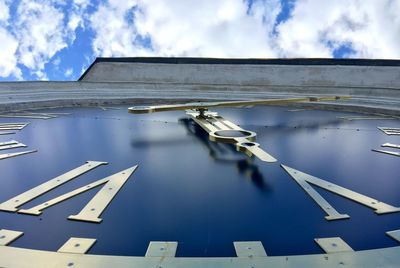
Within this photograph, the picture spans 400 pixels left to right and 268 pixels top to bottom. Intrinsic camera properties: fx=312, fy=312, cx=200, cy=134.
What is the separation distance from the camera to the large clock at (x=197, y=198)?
168 centimetres

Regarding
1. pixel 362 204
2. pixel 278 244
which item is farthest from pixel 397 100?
pixel 278 244

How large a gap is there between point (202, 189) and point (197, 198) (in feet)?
0.61

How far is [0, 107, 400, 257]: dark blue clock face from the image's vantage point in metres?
1.85

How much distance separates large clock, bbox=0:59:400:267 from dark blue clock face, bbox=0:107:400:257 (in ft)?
0.04

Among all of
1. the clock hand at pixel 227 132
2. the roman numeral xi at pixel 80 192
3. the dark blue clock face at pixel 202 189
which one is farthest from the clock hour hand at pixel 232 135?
the roman numeral xi at pixel 80 192

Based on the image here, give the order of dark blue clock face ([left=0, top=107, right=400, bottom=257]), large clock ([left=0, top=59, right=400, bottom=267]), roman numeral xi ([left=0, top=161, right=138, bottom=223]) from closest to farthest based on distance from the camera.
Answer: large clock ([left=0, top=59, right=400, bottom=267]), dark blue clock face ([left=0, top=107, right=400, bottom=257]), roman numeral xi ([left=0, top=161, right=138, bottom=223])

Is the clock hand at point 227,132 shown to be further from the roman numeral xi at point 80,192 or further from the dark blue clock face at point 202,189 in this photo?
the roman numeral xi at point 80,192

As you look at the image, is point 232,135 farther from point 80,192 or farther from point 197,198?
point 80,192

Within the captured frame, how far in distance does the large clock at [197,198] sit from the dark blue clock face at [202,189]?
1cm

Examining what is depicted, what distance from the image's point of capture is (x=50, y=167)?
3119mm

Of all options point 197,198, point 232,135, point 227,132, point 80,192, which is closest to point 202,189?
point 197,198

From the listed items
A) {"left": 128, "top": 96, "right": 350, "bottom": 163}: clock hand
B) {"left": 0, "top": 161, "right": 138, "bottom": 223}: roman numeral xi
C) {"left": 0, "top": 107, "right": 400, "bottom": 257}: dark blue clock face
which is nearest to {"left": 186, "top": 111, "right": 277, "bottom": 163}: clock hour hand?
{"left": 128, "top": 96, "right": 350, "bottom": 163}: clock hand

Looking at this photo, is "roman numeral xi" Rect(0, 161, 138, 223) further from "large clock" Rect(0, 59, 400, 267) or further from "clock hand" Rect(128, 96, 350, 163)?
"clock hand" Rect(128, 96, 350, 163)

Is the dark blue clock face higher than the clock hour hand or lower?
lower
